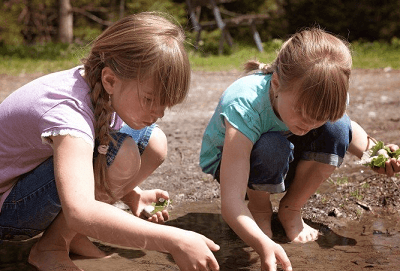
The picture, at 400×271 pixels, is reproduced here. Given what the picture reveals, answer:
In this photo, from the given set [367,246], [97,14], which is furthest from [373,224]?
[97,14]

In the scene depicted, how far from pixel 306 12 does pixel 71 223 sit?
35.3 feet

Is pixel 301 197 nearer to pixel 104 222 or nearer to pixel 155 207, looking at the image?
pixel 155 207

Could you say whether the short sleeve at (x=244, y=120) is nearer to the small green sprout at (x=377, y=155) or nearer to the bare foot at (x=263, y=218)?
the bare foot at (x=263, y=218)

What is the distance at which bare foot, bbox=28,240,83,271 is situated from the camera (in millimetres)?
2209

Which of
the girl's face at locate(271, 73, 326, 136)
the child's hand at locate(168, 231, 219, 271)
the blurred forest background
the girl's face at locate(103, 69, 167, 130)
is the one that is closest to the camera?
the child's hand at locate(168, 231, 219, 271)

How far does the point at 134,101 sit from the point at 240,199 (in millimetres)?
559

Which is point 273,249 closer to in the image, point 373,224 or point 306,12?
point 373,224

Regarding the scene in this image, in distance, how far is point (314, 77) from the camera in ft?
7.30

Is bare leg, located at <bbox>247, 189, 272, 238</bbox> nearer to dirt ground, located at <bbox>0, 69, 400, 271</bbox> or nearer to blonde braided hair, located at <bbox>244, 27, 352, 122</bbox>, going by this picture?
dirt ground, located at <bbox>0, 69, 400, 271</bbox>

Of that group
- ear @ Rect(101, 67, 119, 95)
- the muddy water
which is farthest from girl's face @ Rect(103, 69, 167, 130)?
the muddy water

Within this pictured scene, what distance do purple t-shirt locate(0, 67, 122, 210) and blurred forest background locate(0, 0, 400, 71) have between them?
826cm

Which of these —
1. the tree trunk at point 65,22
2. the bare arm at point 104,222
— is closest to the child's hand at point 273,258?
the bare arm at point 104,222

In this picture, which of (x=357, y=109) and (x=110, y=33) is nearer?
(x=110, y=33)

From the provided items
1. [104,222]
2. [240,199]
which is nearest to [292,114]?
[240,199]
